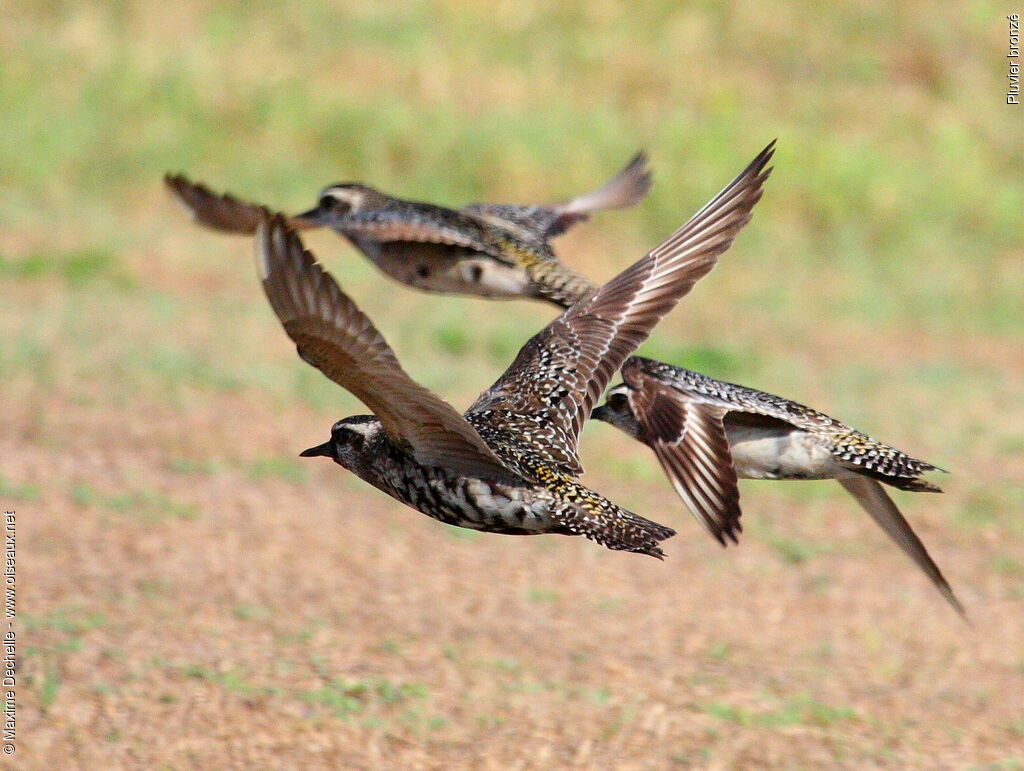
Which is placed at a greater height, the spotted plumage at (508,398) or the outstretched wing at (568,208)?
the outstretched wing at (568,208)

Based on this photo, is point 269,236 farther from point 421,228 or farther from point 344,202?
point 344,202

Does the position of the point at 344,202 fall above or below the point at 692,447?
above

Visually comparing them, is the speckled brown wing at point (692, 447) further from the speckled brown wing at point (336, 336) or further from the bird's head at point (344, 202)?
the bird's head at point (344, 202)

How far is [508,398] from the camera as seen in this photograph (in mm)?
5801

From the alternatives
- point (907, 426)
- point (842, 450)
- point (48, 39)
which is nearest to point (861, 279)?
point (907, 426)

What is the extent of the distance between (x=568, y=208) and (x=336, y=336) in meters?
→ 5.31

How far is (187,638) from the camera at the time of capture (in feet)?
23.4

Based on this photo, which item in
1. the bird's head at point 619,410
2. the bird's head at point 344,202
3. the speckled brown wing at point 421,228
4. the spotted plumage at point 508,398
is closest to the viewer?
the spotted plumage at point 508,398

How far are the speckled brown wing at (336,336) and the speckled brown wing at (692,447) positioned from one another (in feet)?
3.06

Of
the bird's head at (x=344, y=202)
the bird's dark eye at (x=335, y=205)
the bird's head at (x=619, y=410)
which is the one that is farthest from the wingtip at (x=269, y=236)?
the bird's dark eye at (x=335, y=205)

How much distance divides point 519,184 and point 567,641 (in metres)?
9.88

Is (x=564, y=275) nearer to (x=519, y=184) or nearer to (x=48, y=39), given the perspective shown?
(x=519, y=184)

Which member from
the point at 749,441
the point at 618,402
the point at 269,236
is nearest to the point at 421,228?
the point at 618,402

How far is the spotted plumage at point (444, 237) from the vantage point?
7.59m
